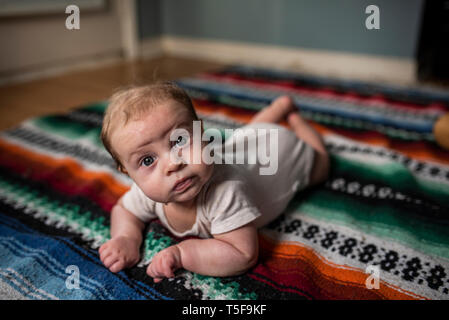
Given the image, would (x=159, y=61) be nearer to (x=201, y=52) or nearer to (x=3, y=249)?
(x=201, y=52)

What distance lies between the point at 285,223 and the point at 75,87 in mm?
1567

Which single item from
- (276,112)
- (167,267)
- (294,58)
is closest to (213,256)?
(167,267)

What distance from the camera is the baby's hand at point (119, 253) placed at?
629mm

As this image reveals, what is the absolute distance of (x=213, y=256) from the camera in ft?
1.93

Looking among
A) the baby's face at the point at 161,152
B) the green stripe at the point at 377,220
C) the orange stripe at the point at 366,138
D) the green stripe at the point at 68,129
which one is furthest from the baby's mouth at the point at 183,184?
the orange stripe at the point at 366,138

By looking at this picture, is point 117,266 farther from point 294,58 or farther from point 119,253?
point 294,58

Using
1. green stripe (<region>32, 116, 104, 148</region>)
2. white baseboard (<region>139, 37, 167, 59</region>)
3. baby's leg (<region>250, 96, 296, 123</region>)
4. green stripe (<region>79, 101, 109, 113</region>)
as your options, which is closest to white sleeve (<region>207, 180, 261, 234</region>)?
baby's leg (<region>250, 96, 296, 123</region>)

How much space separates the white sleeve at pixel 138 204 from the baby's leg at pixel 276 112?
0.39m

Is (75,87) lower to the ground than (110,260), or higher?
higher

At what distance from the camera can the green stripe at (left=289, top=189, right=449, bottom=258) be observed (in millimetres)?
699

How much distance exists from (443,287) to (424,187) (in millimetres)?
350

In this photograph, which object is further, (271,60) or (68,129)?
(271,60)

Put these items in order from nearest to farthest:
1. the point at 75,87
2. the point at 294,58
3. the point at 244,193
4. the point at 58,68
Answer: the point at 244,193
the point at 75,87
the point at 58,68
the point at 294,58
